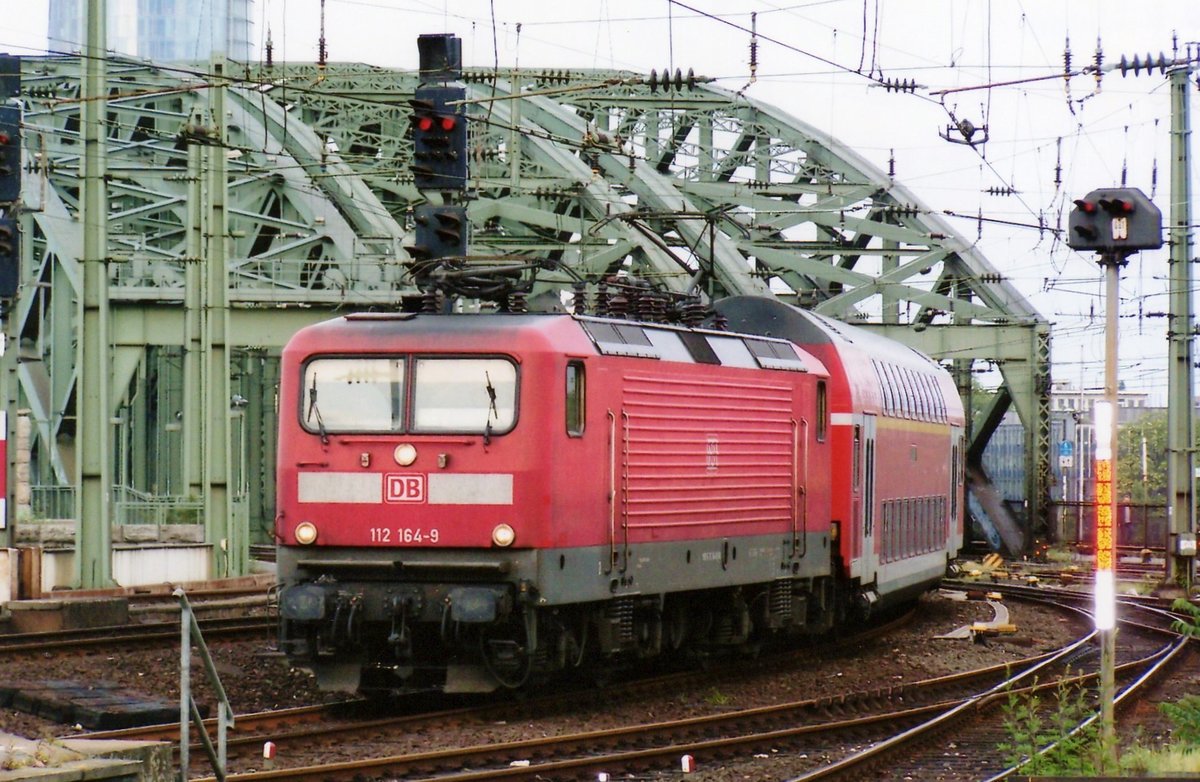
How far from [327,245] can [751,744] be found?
37.3 m

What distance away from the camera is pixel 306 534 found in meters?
15.2

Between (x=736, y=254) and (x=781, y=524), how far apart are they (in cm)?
3568

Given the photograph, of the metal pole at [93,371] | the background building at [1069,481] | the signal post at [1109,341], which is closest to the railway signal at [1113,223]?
the signal post at [1109,341]

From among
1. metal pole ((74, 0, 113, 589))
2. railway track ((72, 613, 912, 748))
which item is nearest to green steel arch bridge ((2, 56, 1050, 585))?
metal pole ((74, 0, 113, 589))

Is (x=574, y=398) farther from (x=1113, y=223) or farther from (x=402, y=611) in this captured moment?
(x=1113, y=223)

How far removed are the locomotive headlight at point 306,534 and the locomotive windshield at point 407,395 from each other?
2.47 feet

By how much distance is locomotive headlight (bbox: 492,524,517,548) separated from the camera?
1481 centimetres

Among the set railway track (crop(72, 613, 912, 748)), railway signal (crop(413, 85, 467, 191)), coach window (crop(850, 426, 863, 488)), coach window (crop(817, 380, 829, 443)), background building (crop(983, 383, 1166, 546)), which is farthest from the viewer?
background building (crop(983, 383, 1166, 546))

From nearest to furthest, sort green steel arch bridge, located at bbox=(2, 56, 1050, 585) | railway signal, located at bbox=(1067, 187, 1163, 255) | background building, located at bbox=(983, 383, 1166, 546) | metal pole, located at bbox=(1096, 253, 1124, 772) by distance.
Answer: metal pole, located at bbox=(1096, 253, 1124, 772) → railway signal, located at bbox=(1067, 187, 1163, 255) → green steel arch bridge, located at bbox=(2, 56, 1050, 585) → background building, located at bbox=(983, 383, 1166, 546)

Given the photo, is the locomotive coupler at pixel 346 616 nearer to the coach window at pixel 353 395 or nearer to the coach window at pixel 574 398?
the coach window at pixel 353 395

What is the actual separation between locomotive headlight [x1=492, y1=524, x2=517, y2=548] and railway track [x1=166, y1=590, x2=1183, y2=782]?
56.5 inches

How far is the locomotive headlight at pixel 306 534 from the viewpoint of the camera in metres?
15.2

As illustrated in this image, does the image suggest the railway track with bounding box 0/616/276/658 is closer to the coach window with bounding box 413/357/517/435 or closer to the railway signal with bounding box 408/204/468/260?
the railway signal with bounding box 408/204/468/260

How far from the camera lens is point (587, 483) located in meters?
15.6
